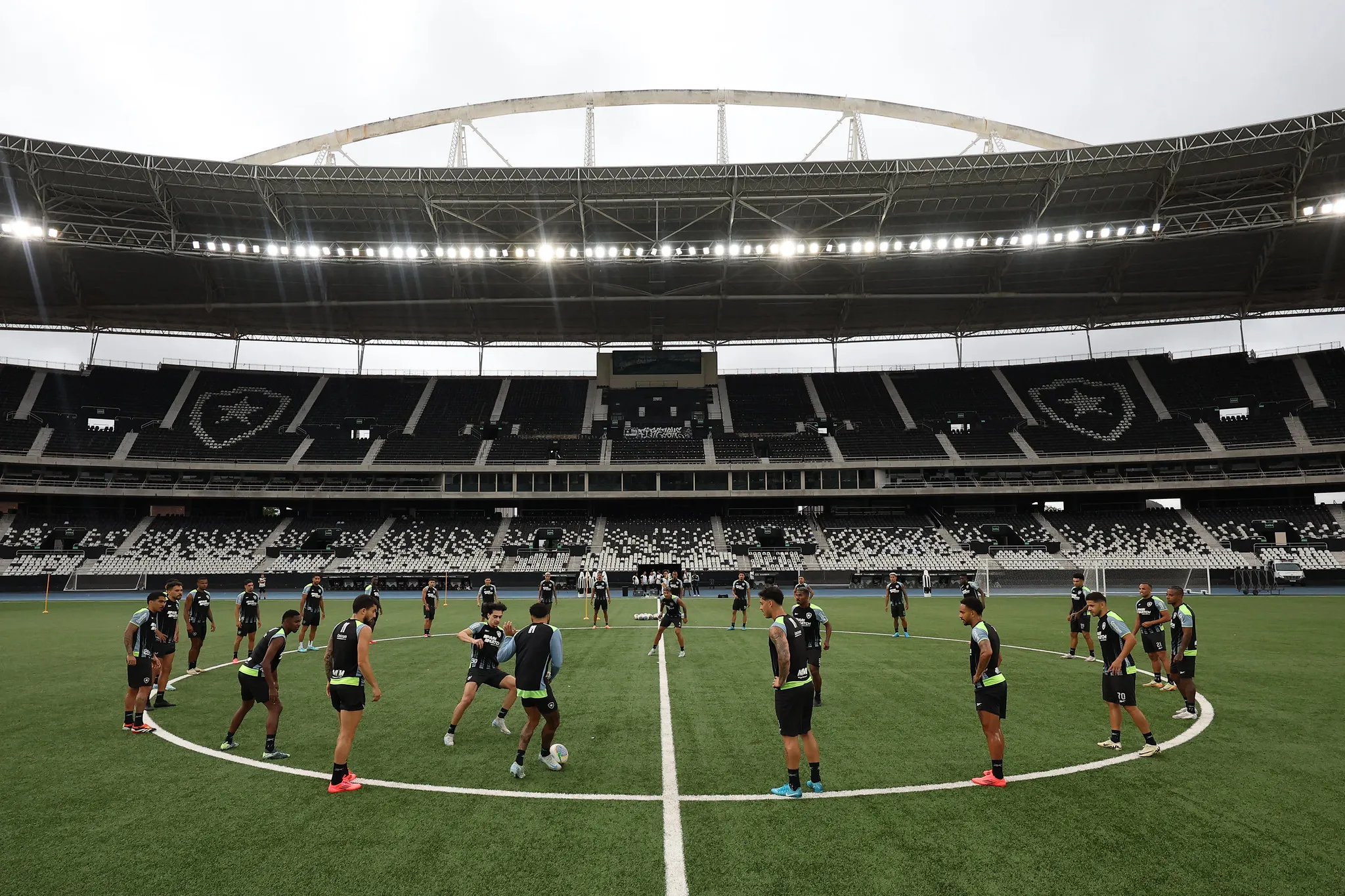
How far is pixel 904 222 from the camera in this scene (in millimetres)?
41562

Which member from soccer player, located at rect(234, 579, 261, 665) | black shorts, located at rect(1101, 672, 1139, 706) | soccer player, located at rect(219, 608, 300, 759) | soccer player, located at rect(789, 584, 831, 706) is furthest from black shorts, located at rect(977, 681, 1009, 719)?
soccer player, located at rect(234, 579, 261, 665)

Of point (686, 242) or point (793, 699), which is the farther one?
point (686, 242)

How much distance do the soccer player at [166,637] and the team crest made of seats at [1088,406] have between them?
57689 mm

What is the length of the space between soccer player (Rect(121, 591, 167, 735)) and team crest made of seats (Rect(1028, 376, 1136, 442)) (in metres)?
58.3

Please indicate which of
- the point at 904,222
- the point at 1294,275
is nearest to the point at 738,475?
the point at 904,222

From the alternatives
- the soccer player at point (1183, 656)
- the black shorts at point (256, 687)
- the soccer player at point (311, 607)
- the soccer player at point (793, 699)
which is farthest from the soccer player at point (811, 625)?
the soccer player at point (311, 607)

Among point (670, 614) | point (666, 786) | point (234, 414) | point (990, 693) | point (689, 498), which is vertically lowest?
point (666, 786)

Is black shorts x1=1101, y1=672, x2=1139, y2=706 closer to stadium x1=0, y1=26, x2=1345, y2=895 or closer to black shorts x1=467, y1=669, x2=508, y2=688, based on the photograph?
stadium x1=0, y1=26, x2=1345, y2=895

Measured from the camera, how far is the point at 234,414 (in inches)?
2203

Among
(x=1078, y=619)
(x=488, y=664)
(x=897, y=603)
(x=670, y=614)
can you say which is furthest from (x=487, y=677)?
(x=897, y=603)

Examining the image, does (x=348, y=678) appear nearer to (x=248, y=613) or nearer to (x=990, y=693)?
(x=990, y=693)

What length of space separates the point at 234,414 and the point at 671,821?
61738 mm

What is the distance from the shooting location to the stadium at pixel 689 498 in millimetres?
6750

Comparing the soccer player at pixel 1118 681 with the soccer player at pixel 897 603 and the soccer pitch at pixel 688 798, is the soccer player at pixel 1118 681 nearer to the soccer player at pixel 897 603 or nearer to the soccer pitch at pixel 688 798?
the soccer pitch at pixel 688 798
